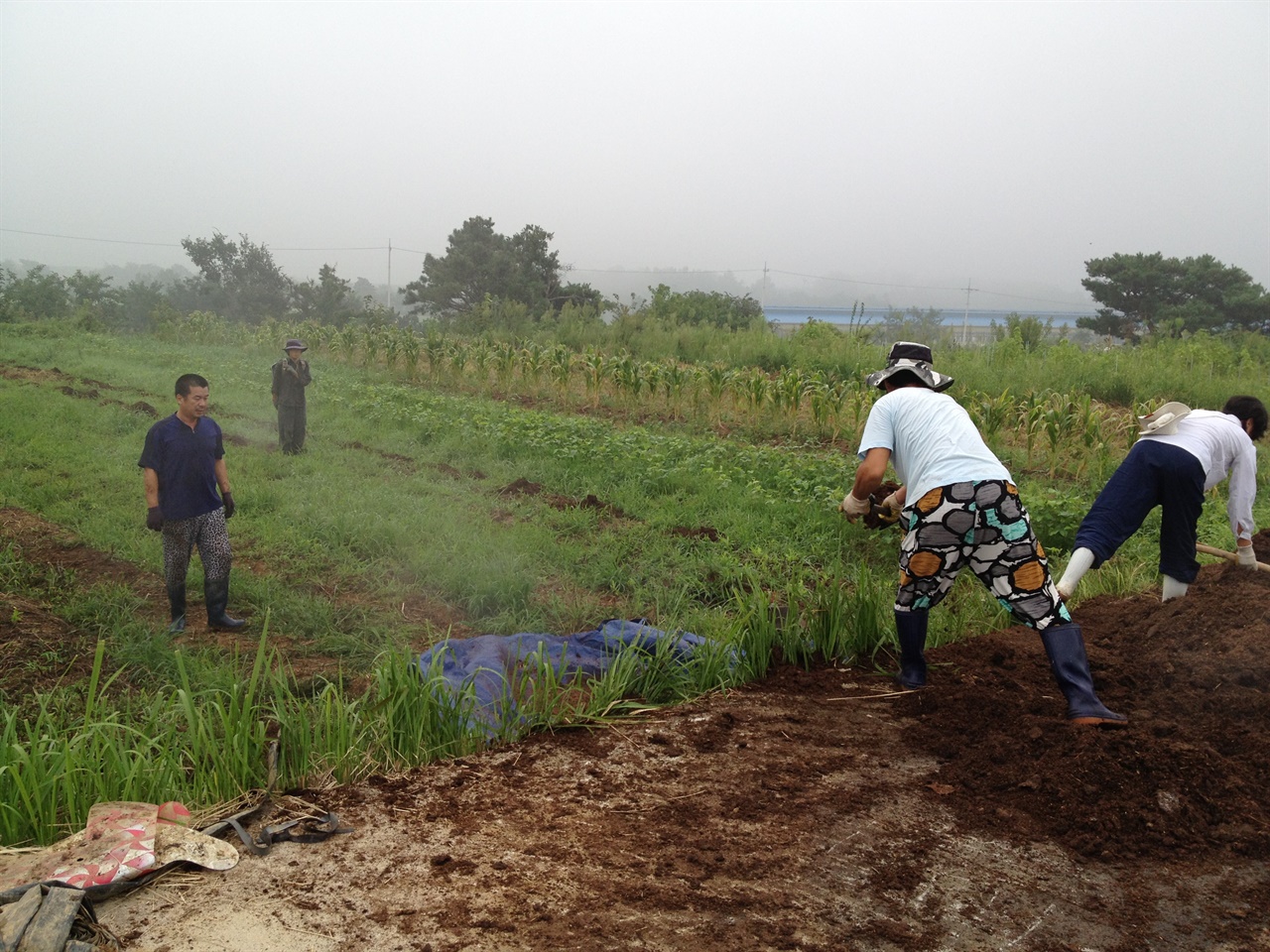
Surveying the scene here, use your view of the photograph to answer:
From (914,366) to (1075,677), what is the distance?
1.39m

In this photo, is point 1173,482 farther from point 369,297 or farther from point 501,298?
point 501,298

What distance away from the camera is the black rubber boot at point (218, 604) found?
4891 mm

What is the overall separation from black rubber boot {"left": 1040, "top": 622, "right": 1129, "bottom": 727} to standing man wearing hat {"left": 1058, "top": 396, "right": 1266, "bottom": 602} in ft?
3.43

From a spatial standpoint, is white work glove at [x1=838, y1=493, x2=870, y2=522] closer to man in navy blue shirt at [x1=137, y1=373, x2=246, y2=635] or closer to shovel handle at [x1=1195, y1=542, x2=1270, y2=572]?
shovel handle at [x1=1195, y1=542, x2=1270, y2=572]

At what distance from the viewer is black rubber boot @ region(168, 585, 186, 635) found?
4793 mm

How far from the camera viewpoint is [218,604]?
4.92 meters

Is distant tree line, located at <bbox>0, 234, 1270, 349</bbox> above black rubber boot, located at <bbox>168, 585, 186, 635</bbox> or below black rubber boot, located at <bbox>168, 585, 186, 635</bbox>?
above

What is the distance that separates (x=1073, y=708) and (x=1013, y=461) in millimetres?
7781

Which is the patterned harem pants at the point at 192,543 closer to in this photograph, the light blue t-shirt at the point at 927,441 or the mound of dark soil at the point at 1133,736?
the light blue t-shirt at the point at 927,441

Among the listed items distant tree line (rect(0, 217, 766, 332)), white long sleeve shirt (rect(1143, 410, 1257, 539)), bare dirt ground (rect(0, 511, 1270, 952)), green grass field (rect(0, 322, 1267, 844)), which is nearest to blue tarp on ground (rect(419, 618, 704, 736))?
green grass field (rect(0, 322, 1267, 844))

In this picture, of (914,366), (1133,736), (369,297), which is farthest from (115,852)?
(369,297)

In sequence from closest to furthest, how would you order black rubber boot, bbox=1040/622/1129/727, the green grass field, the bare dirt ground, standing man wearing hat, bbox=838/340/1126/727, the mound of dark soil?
the bare dirt ground, the mound of dark soil, the green grass field, black rubber boot, bbox=1040/622/1129/727, standing man wearing hat, bbox=838/340/1126/727

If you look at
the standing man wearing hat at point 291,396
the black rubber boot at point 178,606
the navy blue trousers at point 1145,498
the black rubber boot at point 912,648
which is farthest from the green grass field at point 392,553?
the navy blue trousers at point 1145,498

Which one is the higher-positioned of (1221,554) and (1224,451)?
(1224,451)
